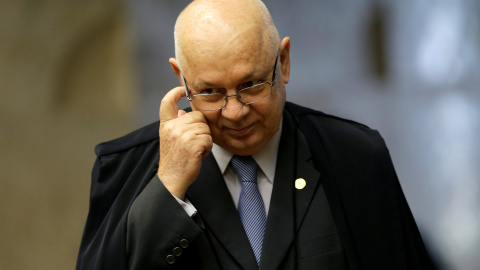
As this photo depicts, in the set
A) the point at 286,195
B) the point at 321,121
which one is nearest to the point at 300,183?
the point at 286,195

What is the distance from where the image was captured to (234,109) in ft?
6.32

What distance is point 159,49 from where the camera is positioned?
3484mm

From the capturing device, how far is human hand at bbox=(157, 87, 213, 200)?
1944 millimetres

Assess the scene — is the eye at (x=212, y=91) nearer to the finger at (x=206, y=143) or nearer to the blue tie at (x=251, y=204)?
the finger at (x=206, y=143)

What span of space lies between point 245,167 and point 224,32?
0.44 metres

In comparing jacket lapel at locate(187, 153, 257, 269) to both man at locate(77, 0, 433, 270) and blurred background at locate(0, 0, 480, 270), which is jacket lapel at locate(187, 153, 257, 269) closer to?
man at locate(77, 0, 433, 270)

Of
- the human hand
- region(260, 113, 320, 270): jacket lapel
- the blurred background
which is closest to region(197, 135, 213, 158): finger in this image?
the human hand

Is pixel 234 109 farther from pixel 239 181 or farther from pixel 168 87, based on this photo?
pixel 168 87

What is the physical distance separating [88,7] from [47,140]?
705mm

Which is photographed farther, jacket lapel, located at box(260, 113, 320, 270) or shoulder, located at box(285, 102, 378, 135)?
shoulder, located at box(285, 102, 378, 135)

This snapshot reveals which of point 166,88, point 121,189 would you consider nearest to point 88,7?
point 166,88

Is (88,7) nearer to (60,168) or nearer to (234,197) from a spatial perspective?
(60,168)

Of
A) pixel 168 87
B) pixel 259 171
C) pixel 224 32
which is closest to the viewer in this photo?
pixel 224 32

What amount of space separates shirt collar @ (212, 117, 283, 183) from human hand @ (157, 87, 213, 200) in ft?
0.48
